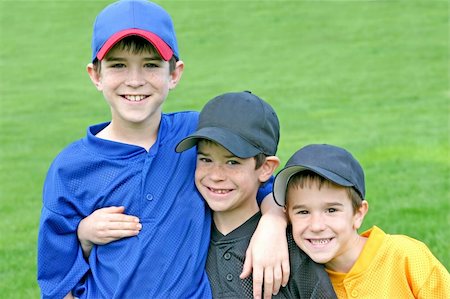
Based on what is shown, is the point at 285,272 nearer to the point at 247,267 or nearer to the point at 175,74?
the point at 247,267

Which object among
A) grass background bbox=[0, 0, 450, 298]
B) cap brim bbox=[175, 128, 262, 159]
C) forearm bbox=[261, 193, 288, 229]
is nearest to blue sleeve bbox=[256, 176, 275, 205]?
forearm bbox=[261, 193, 288, 229]

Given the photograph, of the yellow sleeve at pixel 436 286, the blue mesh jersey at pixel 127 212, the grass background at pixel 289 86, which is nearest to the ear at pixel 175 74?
the blue mesh jersey at pixel 127 212

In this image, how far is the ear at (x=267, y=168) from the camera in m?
3.77

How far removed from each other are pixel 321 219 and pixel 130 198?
0.80 meters

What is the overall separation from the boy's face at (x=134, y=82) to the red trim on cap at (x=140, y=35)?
0.04 meters

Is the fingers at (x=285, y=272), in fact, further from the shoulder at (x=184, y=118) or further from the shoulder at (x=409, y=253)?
the shoulder at (x=184, y=118)

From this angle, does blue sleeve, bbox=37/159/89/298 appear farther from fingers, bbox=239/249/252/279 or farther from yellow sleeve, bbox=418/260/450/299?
yellow sleeve, bbox=418/260/450/299

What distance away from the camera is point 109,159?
12.3ft

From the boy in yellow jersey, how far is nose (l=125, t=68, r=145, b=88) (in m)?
0.70

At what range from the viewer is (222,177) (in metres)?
3.66

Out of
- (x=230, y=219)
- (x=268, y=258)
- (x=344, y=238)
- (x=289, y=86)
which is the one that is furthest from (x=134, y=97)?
(x=289, y=86)

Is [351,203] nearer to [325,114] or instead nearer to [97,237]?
[97,237]

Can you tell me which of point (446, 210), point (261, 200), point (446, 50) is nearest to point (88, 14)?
point (446, 50)

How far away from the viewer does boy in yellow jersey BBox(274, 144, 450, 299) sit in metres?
3.60
